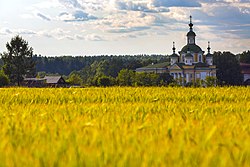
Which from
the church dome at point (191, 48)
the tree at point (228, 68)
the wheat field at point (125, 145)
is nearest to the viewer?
the wheat field at point (125, 145)

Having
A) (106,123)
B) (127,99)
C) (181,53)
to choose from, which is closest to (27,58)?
(181,53)

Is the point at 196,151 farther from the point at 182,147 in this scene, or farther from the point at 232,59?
the point at 232,59

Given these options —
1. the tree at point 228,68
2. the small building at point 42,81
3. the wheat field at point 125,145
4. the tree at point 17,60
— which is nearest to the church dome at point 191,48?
the tree at point 228,68

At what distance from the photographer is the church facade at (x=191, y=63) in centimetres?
15150

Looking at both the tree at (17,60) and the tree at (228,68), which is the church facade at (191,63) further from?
the tree at (17,60)

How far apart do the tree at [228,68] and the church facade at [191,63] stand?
2.74 metres

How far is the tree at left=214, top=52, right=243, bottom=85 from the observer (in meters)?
147

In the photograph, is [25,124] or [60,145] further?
[25,124]

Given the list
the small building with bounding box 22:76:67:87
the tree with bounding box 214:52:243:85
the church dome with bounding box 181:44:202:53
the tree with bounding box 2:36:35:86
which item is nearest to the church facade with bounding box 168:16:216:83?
the church dome with bounding box 181:44:202:53

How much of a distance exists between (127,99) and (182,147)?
836cm

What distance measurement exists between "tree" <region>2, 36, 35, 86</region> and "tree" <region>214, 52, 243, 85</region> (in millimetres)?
61002

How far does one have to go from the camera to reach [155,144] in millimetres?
4254

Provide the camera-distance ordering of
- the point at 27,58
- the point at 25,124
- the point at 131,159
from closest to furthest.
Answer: the point at 131,159
the point at 25,124
the point at 27,58

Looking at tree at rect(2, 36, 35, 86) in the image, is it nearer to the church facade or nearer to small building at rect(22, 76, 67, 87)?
small building at rect(22, 76, 67, 87)
